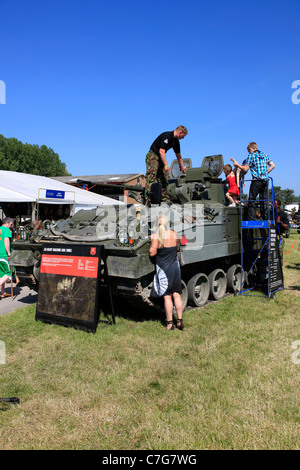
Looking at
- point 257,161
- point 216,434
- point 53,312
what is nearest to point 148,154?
point 257,161

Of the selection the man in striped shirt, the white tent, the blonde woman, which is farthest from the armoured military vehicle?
the white tent

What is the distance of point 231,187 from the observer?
9.66 metres

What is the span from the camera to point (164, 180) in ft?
25.6

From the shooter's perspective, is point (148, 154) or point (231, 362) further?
point (148, 154)

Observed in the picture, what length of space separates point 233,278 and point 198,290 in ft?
4.86

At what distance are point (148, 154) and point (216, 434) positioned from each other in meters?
5.50

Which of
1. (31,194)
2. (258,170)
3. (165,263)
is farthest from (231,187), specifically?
(31,194)

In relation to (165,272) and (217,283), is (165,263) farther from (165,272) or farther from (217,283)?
(217,283)

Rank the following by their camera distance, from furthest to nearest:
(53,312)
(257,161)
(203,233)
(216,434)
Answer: (257,161) → (203,233) → (53,312) → (216,434)

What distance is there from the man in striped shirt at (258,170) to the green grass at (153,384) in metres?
2.85

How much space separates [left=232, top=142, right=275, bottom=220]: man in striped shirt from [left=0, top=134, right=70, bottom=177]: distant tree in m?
48.6

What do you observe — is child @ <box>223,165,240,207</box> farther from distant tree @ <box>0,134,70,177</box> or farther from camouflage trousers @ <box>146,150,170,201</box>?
distant tree @ <box>0,134,70,177</box>
